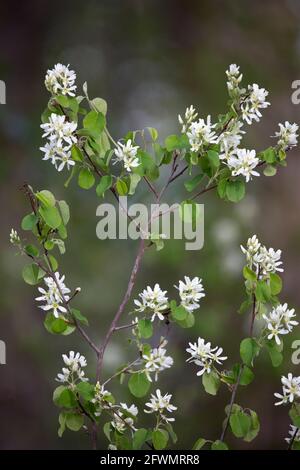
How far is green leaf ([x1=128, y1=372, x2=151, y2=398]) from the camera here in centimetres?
84

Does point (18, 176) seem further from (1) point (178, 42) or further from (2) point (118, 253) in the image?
(1) point (178, 42)

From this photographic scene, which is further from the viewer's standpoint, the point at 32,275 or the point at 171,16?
the point at 171,16

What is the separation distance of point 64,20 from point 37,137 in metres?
0.33

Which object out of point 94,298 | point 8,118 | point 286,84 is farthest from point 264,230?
point 8,118

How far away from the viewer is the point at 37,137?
1733mm

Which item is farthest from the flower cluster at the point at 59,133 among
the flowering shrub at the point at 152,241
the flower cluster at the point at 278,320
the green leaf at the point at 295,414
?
the green leaf at the point at 295,414

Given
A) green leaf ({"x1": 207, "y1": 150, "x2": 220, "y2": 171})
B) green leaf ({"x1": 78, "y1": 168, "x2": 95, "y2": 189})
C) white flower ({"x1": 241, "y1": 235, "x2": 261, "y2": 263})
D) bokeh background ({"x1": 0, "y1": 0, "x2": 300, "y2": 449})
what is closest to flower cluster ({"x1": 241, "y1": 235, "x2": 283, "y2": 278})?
white flower ({"x1": 241, "y1": 235, "x2": 261, "y2": 263})

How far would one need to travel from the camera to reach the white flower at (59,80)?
825 millimetres

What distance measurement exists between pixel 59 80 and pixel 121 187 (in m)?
0.16

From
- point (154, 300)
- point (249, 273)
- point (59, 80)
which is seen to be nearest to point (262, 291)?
point (249, 273)

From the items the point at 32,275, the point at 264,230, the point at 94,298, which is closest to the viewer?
the point at 32,275

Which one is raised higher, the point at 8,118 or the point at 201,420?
the point at 8,118

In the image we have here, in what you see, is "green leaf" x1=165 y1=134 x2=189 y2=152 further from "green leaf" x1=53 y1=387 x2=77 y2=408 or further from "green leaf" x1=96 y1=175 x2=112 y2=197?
"green leaf" x1=53 y1=387 x2=77 y2=408

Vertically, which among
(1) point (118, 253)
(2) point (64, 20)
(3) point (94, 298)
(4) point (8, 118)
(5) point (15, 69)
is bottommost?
(3) point (94, 298)
